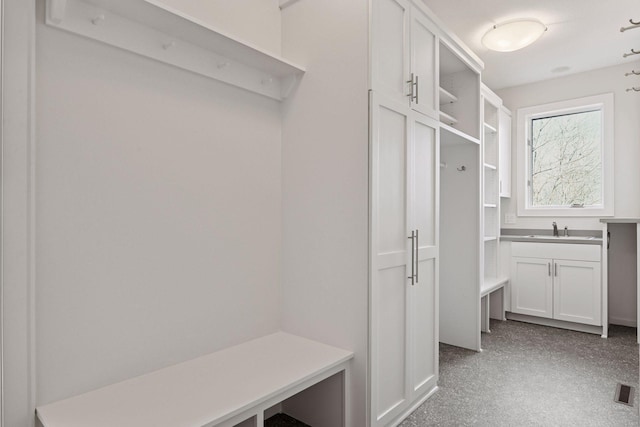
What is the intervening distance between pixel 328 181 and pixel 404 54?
0.88 m

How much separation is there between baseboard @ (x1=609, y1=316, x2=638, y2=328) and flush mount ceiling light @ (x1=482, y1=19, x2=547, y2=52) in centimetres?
310

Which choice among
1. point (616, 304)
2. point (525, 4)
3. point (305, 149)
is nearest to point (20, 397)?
point (305, 149)

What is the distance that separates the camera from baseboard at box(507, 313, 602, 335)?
3.72 meters

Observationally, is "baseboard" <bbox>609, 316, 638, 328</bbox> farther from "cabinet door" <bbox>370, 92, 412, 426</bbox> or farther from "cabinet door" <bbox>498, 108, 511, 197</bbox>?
"cabinet door" <bbox>370, 92, 412, 426</bbox>

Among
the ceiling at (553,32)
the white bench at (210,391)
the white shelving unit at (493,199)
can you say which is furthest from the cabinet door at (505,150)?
the white bench at (210,391)

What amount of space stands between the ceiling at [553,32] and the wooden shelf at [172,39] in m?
1.61

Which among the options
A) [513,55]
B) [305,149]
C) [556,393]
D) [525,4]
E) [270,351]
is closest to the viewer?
[270,351]

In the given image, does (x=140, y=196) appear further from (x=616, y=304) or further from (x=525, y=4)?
(x=616, y=304)

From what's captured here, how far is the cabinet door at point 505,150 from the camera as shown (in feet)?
14.0

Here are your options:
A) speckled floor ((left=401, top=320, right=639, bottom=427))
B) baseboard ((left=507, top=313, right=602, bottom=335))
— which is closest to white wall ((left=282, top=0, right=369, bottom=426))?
speckled floor ((left=401, top=320, right=639, bottom=427))

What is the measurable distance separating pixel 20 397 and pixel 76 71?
120 centimetres

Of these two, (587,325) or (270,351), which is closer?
(270,351)

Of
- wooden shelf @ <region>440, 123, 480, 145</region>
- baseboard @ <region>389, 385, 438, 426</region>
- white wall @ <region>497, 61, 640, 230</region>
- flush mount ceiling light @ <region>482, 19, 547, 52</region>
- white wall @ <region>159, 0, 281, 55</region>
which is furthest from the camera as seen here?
white wall @ <region>497, 61, 640, 230</region>

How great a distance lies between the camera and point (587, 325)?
373 cm
